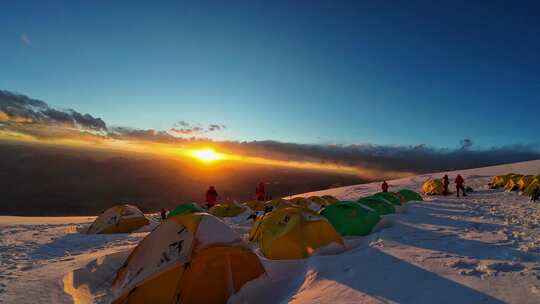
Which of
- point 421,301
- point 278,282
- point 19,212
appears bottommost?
point 19,212

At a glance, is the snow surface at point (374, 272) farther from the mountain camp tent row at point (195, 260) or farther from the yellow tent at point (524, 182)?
the yellow tent at point (524, 182)

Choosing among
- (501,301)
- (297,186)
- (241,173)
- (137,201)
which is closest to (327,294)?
(501,301)

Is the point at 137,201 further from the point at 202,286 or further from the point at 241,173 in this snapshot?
the point at 202,286

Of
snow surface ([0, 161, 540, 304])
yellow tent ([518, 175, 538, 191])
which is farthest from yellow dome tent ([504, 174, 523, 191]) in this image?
snow surface ([0, 161, 540, 304])

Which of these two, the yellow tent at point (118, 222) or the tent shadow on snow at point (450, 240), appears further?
the yellow tent at point (118, 222)

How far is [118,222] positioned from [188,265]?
10.6m

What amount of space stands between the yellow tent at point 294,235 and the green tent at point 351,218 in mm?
2693

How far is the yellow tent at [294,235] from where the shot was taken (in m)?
8.38

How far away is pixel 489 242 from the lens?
9.05 metres

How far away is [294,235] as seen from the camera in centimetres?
855

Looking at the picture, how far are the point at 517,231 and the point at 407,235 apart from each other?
3413mm

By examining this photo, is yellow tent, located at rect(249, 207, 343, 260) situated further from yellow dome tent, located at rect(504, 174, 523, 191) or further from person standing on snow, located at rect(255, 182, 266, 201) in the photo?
yellow dome tent, located at rect(504, 174, 523, 191)

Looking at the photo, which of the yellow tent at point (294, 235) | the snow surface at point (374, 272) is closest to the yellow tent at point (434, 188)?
the snow surface at point (374, 272)

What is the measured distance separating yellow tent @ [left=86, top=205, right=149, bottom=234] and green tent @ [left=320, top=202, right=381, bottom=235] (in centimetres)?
878
